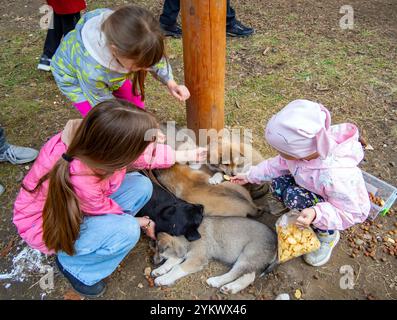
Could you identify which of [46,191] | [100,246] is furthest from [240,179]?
[46,191]

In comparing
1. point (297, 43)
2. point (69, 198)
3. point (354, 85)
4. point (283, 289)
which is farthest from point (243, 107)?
point (69, 198)

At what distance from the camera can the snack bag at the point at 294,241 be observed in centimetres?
261

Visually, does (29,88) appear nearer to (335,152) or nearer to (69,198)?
(69,198)

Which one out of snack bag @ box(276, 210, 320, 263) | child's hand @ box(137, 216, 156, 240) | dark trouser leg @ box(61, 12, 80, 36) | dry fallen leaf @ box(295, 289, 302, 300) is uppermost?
dark trouser leg @ box(61, 12, 80, 36)

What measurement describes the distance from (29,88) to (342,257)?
433cm

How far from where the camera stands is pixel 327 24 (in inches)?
239

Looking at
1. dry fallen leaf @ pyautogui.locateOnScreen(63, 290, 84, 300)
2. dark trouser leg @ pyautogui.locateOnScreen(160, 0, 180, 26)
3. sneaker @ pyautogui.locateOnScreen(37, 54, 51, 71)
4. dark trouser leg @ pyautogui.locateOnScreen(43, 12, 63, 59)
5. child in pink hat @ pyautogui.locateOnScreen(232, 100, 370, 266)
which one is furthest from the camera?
dark trouser leg @ pyautogui.locateOnScreen(160, 0, 180, 26)

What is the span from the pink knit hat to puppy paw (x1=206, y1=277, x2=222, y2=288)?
1.11 m

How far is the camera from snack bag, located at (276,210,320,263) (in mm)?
2613

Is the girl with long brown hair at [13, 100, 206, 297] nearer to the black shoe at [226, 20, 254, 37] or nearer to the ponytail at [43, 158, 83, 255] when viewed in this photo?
the ponytail at [43, 158, 83, 255]

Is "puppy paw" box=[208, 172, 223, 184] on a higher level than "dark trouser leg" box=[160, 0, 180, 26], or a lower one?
lower

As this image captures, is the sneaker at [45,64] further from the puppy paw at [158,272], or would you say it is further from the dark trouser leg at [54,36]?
the puppy paw at [158,272]

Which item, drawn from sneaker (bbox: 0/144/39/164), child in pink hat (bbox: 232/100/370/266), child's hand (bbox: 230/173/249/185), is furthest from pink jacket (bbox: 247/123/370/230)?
sneaker (bbox: 0/144/39/164)

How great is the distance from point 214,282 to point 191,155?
1068mm
